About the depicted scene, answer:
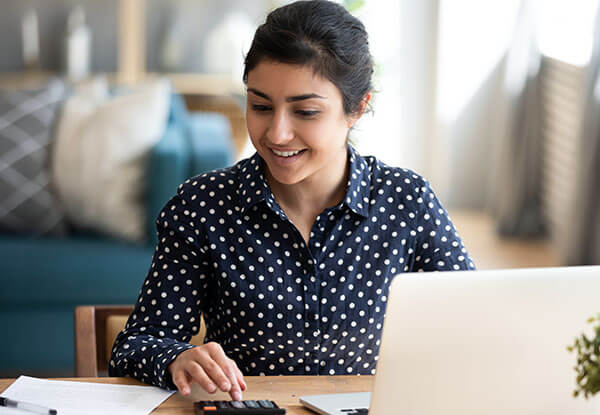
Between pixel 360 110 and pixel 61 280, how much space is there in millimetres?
1501

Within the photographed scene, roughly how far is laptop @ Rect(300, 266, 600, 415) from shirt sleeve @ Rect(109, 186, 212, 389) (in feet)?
1.47

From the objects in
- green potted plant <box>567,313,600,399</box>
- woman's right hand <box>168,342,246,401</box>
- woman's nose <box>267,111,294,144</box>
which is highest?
woman's nose <box>267,111,294,144</box>

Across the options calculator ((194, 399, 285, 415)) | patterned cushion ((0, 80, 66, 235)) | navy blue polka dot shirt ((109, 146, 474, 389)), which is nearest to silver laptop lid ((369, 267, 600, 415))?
calculator ((194, 399, 285, 415))

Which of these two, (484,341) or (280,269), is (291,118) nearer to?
(280,269)

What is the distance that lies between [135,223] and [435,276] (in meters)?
1.99

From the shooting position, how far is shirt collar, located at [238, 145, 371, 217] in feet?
4.58

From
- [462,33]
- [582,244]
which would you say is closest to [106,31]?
[462,33]

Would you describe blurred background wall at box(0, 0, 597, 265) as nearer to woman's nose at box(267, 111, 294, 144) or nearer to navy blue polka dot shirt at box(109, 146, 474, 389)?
navy blue polka dot shirt at box(109, 146, 474, 389)

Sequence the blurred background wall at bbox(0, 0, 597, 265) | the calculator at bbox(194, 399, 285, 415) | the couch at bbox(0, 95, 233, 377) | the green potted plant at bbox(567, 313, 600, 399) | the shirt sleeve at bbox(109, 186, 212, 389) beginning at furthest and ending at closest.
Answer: the blurred background wall at bbox(0, 0, 597, 265), the couch at bbox(0, 95, 233, 377), the shirt sleeve at bbox(109, 186, 212, 389), the calculator at bbox(194, 399, 285, 415), the green potted plant at bbox(567, 313, 600, 399)

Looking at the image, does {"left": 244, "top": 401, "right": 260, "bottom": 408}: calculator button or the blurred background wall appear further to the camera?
the blurred background wall

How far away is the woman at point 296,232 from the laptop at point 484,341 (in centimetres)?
48

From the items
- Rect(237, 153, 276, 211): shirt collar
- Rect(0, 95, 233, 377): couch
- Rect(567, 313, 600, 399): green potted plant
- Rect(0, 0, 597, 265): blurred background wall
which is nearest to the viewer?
Rect(567, 313, 600, 399): green potted plant

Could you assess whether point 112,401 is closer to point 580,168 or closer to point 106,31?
point 580,168

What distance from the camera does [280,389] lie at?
3.88ft
